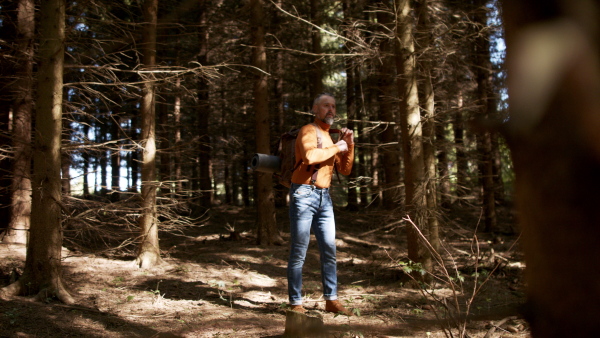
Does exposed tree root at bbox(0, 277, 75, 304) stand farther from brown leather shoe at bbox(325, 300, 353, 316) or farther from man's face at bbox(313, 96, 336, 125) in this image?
man's face at bbox(313, 96, 336, 125)

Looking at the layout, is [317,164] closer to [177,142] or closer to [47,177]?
[47,177]

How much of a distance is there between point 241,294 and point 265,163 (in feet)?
7.83

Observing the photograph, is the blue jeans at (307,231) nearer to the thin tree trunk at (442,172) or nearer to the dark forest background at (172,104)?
the dark forest background at (172,104)

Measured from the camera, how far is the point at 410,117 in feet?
22.0

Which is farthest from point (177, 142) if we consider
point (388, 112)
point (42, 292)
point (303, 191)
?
point (303, 191)

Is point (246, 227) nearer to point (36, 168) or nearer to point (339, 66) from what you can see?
point (339, 66)

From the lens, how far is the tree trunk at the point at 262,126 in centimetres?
1039

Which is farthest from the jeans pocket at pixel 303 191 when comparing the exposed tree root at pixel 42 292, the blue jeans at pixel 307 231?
the exposed tree root at pixel 42 292

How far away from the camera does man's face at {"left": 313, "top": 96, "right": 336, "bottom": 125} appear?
504 cm

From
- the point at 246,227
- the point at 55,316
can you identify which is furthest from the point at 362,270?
the point at 246,227

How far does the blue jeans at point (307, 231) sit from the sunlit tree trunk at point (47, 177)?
9.21 ft

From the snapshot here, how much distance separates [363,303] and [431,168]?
2509mm

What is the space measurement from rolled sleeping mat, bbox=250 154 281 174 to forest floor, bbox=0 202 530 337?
1.70 meters

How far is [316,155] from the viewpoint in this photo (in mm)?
4641
